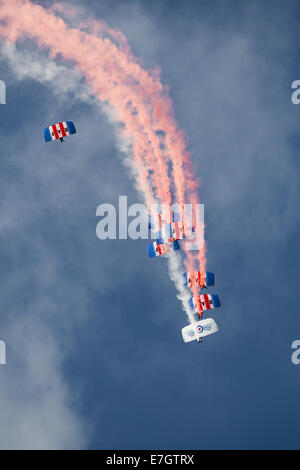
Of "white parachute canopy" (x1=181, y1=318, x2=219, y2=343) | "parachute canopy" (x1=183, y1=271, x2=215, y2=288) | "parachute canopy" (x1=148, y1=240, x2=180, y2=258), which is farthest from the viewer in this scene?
"parachute canopy" (x1=148, y1=240, x2=180, y2=258)

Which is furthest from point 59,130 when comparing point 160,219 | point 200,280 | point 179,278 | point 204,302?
point 204,302

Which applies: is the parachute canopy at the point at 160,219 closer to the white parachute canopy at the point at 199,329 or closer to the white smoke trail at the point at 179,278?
the white smoke trail at the point at 179,278

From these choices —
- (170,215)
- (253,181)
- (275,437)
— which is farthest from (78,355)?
(170,215)

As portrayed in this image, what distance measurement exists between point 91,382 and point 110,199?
4169cm

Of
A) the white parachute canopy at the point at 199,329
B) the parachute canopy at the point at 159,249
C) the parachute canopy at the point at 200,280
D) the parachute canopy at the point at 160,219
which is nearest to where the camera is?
the parachute canopy at the point at 200,280

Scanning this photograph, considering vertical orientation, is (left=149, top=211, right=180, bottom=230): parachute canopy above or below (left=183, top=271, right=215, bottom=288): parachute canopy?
above

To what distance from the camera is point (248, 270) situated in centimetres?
13088

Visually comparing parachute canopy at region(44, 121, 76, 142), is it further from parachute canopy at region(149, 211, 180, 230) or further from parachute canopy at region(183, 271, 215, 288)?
parachute canopy at region(183, 271, 215, 288)

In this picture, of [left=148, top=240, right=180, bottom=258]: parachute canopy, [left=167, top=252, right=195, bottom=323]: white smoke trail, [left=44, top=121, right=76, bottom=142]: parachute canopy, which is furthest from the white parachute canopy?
[left=44, top=121, right=76, bottom=142]: parachute canopy

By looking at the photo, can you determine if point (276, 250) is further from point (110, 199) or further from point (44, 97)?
point (44, 97)

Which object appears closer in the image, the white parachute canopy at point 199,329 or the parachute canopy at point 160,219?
the parachute canopy at point 160,219

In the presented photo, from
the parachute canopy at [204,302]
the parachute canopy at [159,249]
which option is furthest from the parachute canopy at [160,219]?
the parachute canopy at [204,302]

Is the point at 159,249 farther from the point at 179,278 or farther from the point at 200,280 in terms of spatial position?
the point at 200,280

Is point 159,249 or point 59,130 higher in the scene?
point 59,130
